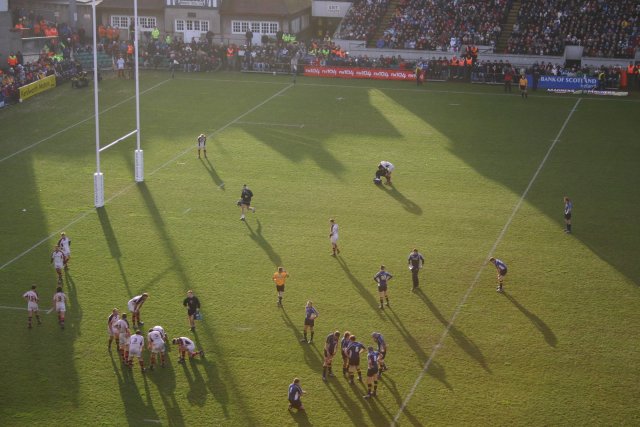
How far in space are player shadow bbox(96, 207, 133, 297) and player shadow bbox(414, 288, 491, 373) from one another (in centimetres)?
994

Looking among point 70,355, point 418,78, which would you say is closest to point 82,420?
point 70,355

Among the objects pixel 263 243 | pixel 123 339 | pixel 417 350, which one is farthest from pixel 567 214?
pixel 123 339

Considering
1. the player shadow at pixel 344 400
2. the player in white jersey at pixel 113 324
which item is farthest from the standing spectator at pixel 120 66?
the player shadow at pixel 344 400

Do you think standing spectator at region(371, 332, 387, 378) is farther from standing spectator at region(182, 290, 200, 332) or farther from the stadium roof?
the stadium roof

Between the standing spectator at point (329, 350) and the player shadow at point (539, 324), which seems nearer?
the standing spectator at point (329, 350)

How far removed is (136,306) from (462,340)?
983 cm

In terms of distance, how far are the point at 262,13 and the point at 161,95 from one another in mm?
17966

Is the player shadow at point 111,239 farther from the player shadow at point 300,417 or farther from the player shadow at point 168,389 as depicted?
the player shadow at point 300,417

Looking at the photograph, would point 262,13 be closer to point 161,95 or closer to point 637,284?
point 161,95

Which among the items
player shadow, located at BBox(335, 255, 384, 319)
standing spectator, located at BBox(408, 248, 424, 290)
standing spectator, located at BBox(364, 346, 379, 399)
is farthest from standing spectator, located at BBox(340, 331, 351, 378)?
standing spectator, located at BBox(408, 248, 424, 290)

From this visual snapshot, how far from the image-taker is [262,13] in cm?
7575

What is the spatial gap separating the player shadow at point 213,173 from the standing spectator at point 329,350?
700 inches

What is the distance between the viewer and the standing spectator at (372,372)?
78.9 feet

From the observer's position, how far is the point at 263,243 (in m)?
35.2
